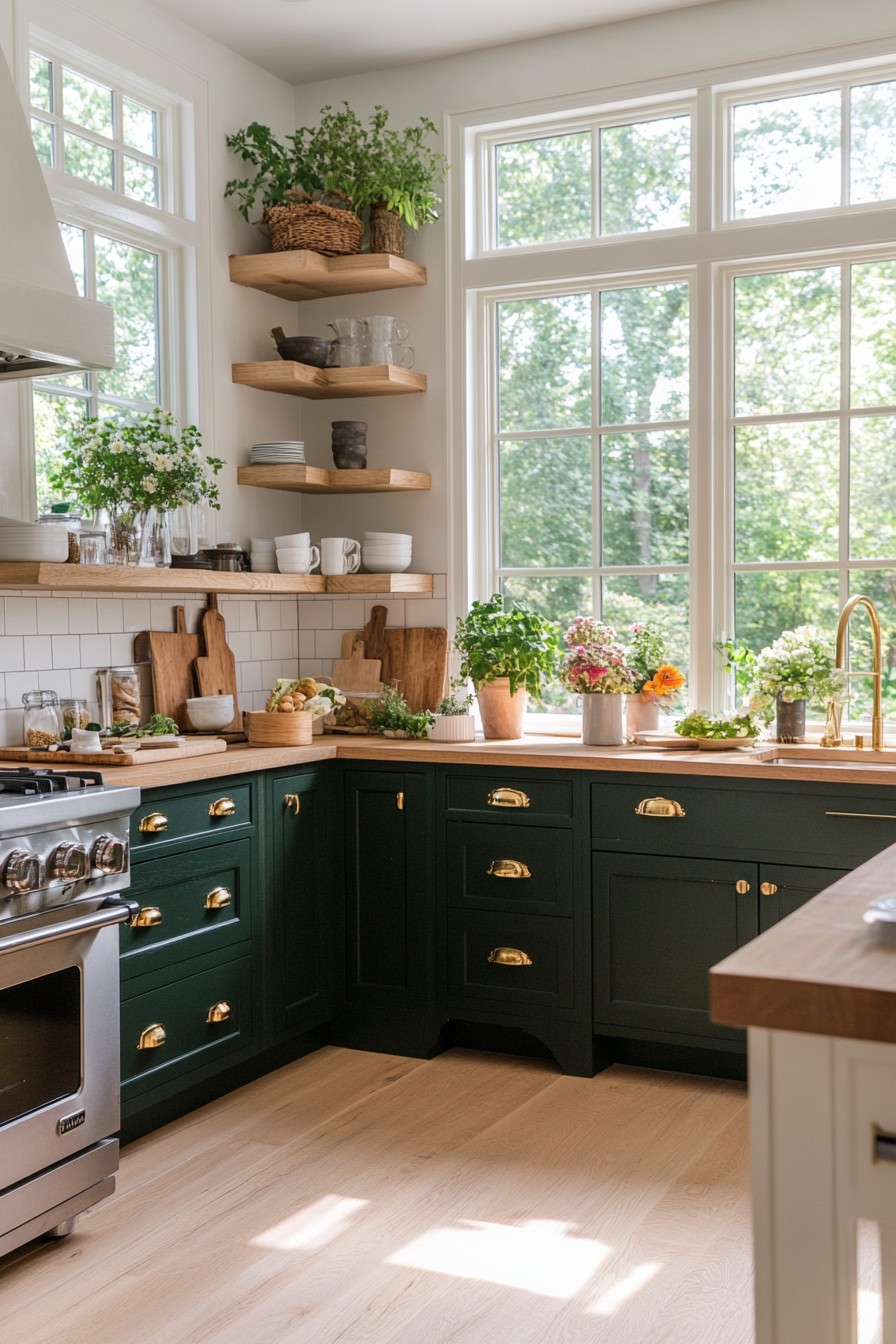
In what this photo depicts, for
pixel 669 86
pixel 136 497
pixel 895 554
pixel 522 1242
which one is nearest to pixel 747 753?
pixel 895 554

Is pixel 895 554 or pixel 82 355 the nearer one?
pixel 82 355

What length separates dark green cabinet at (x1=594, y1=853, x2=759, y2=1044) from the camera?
3.45m

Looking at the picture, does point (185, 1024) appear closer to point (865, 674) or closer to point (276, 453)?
point (276, 453)

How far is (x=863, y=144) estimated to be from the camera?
386 centimetres

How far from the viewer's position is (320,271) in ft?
13.8

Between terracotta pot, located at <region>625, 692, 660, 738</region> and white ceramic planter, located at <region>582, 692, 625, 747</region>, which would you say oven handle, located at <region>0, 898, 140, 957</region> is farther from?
terracotta pot, located at <region>625, 692, 660, 738</region>

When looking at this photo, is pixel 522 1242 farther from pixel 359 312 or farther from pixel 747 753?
pixel 359 312

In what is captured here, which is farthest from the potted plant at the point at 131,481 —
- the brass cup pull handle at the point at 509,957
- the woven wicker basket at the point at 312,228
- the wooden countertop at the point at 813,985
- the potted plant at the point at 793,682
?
the wooden countertop at the point at 813,985

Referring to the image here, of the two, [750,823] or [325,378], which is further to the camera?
[325,378]

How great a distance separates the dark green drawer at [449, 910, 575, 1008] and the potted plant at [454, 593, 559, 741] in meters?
0.62

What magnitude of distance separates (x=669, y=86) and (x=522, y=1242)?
11.1ft

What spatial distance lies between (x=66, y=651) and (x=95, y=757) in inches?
20.2

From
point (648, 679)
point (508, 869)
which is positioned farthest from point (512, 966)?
point (648, 679)

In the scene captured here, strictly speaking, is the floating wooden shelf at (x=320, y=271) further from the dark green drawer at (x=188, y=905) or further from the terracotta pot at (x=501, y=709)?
the dark green drawer at (x=188, y=905)
